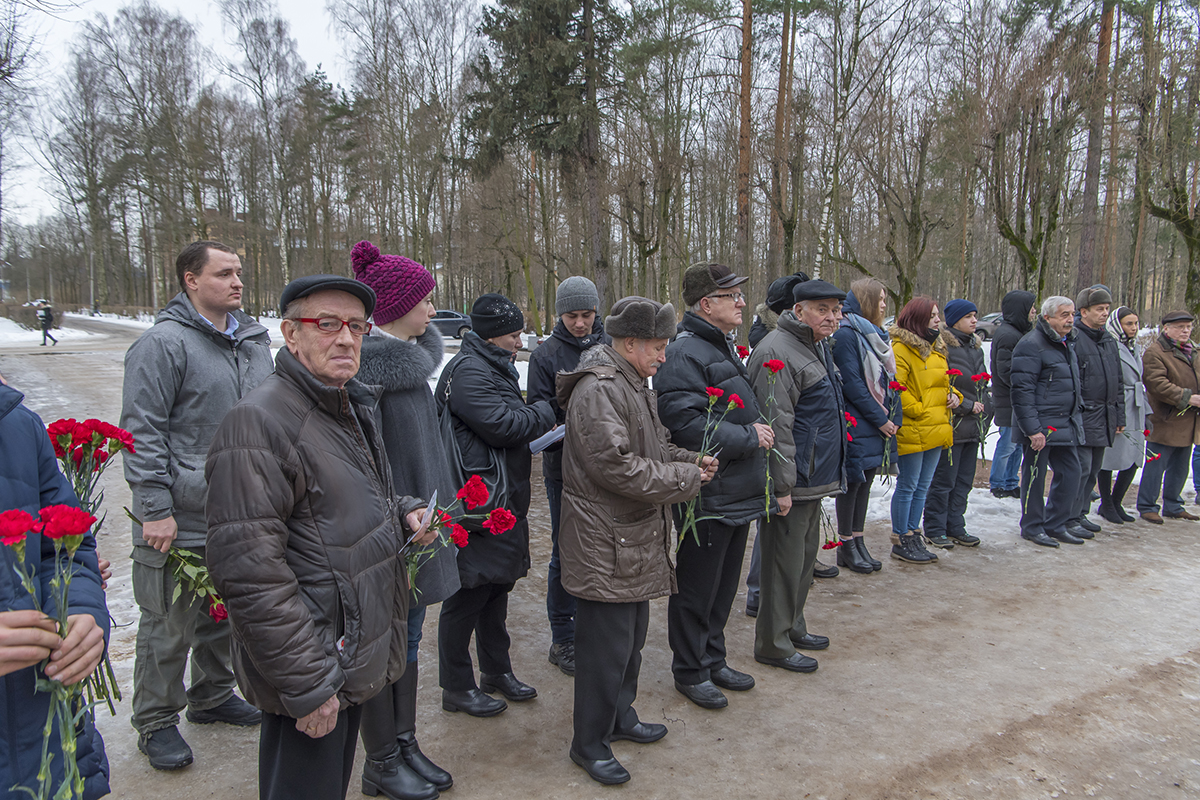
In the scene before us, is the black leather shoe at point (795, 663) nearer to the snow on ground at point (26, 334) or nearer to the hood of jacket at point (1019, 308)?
the hood of jacket at point (1019, 308)

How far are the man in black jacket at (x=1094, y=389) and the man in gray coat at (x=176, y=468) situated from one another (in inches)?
251

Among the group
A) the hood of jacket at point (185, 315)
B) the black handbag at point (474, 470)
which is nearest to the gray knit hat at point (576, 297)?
the black handbag at point (474, 470)

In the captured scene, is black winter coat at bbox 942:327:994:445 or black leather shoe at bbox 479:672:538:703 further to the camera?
black winter coat at bbox 942:327:994:445

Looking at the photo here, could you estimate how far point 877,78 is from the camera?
64.7 ft

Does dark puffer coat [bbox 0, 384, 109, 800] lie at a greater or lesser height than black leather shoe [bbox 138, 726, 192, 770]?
greater

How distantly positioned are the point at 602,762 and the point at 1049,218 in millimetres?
16650

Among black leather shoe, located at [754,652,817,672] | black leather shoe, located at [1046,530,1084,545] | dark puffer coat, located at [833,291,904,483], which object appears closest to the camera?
black leather shoe, located at [754,652,817,672]

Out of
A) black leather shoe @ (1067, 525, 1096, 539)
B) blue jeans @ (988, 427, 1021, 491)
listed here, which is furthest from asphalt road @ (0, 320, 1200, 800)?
blue jeans @ (988, 427, 1021, 491)

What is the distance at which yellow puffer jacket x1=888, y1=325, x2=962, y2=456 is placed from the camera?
5.44 m

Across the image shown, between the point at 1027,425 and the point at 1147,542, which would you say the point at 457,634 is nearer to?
the point at 1027,425

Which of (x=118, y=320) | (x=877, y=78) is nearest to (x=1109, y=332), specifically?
(x=877, y=78)

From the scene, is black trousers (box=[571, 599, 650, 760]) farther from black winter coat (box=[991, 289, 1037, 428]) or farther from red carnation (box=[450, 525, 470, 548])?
A: black winter coat (box=[991, 289, 1037, 428])

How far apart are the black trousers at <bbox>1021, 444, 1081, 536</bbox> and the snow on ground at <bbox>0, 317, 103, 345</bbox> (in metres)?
32.9

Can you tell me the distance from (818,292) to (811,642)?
1.98 m
